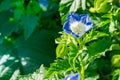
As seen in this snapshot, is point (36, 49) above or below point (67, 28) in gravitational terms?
above

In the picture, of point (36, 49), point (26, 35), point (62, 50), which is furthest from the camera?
point (36, 49)

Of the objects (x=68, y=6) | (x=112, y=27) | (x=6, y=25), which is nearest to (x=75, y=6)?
(x=68, y=6)

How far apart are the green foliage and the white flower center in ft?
0.08

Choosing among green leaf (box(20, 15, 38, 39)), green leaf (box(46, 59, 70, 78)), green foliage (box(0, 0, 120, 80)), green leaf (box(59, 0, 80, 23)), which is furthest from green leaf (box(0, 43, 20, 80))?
green leaf (box(46, 59, 70, 78))

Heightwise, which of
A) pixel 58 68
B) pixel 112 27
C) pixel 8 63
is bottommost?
pixel 58 68

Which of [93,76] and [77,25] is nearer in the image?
[77,25]

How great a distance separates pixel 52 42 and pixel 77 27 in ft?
2.11

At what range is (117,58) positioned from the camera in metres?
1.91

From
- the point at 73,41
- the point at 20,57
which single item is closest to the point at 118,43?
the point at 73,41

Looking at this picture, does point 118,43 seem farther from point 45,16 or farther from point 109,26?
point 45,16

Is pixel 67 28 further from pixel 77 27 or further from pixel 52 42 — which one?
pixel 52 42

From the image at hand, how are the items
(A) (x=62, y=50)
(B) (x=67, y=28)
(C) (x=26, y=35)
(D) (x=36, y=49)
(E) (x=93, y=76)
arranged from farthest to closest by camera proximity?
1. (D) (x=36, y=49)
2. (C) (x=26, y=35)
3. (E) (x=93, y=76)
4. (A) (x=62, y=50)
5. (B) (x=67, y=28)

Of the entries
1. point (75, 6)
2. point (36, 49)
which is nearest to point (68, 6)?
point (75, 6)

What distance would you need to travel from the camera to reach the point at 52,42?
7.44ft
